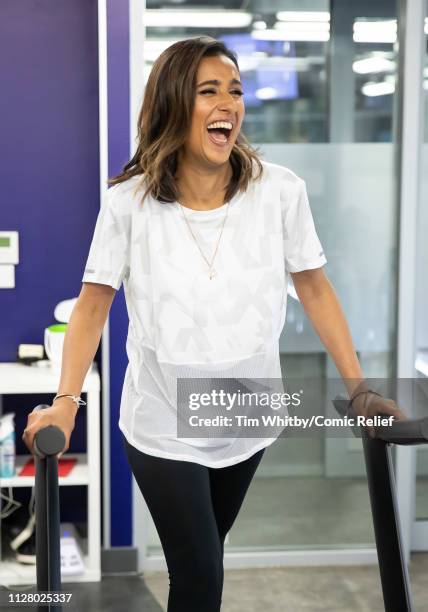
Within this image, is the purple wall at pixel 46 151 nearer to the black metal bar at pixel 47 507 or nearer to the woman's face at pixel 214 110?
the woman's face at pixel 214 110

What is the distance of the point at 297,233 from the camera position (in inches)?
75.5

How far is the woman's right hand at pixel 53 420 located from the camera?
5.50ft

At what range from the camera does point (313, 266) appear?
1915 millimetres

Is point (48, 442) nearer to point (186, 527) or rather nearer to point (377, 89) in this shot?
point (186, 527)

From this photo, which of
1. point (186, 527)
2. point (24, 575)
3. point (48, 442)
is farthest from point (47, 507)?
point (24, 575)

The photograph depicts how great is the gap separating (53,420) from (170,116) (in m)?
0.64

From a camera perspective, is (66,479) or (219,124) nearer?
(219,124)

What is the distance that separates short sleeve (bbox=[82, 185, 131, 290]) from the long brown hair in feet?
0.17

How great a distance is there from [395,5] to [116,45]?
3.26 ft

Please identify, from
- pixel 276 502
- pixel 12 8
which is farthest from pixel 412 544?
pixel 12 8

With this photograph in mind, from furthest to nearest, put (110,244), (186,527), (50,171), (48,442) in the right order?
(50,171) → (110,244) → (186,527) → (48,442)

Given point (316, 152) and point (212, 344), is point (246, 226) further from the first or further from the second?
point (316, 152)

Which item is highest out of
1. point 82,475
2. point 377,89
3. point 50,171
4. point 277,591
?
point 377,89

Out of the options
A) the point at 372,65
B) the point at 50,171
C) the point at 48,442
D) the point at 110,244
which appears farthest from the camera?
the point at 50,171
